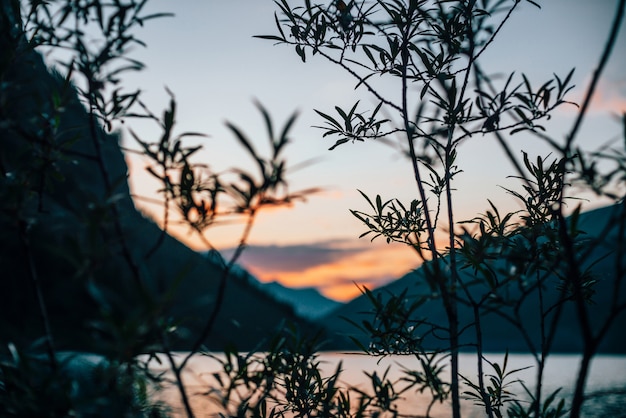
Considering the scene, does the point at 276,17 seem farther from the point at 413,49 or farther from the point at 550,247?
the point at 550,247

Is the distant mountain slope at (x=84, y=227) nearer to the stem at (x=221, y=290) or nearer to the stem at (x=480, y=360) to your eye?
the stem at (x=221, y=290)

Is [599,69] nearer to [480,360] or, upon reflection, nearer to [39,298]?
[480,360]

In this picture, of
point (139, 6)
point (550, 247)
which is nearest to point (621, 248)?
point (550, 247)

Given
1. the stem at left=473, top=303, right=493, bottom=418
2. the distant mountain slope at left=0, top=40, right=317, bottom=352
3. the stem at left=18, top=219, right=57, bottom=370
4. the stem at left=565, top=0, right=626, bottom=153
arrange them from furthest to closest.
Answer: 1. the stem at left=473, top=303, right=493, bottom=418
2. the stem at left=18, top=219, right=57, bottom=370
3. the stem at left=565, top=0, right=626, bottom=153
4. the distant mountain slope at left=0, top=40, right=317, bottom=352

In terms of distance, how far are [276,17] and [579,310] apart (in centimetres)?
151

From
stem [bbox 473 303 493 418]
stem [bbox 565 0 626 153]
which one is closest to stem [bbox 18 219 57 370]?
stem [bbox 473 303 493 418]

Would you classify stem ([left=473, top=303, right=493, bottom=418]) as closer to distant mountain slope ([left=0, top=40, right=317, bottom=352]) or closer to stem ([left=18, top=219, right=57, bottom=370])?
distant mountain slope ([left=0, top=40, right=317, bottom=352])

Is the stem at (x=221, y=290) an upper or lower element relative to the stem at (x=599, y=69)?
lower

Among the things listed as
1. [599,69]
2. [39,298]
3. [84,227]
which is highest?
[599,69]

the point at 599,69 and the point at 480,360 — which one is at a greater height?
the point at 599,69

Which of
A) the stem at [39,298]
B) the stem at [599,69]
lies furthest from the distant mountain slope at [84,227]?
the stem at [599,69]

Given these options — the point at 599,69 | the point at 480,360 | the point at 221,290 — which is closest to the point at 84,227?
the point at 221,290

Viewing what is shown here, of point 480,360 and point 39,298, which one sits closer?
point 39,298

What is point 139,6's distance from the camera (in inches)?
57.6
